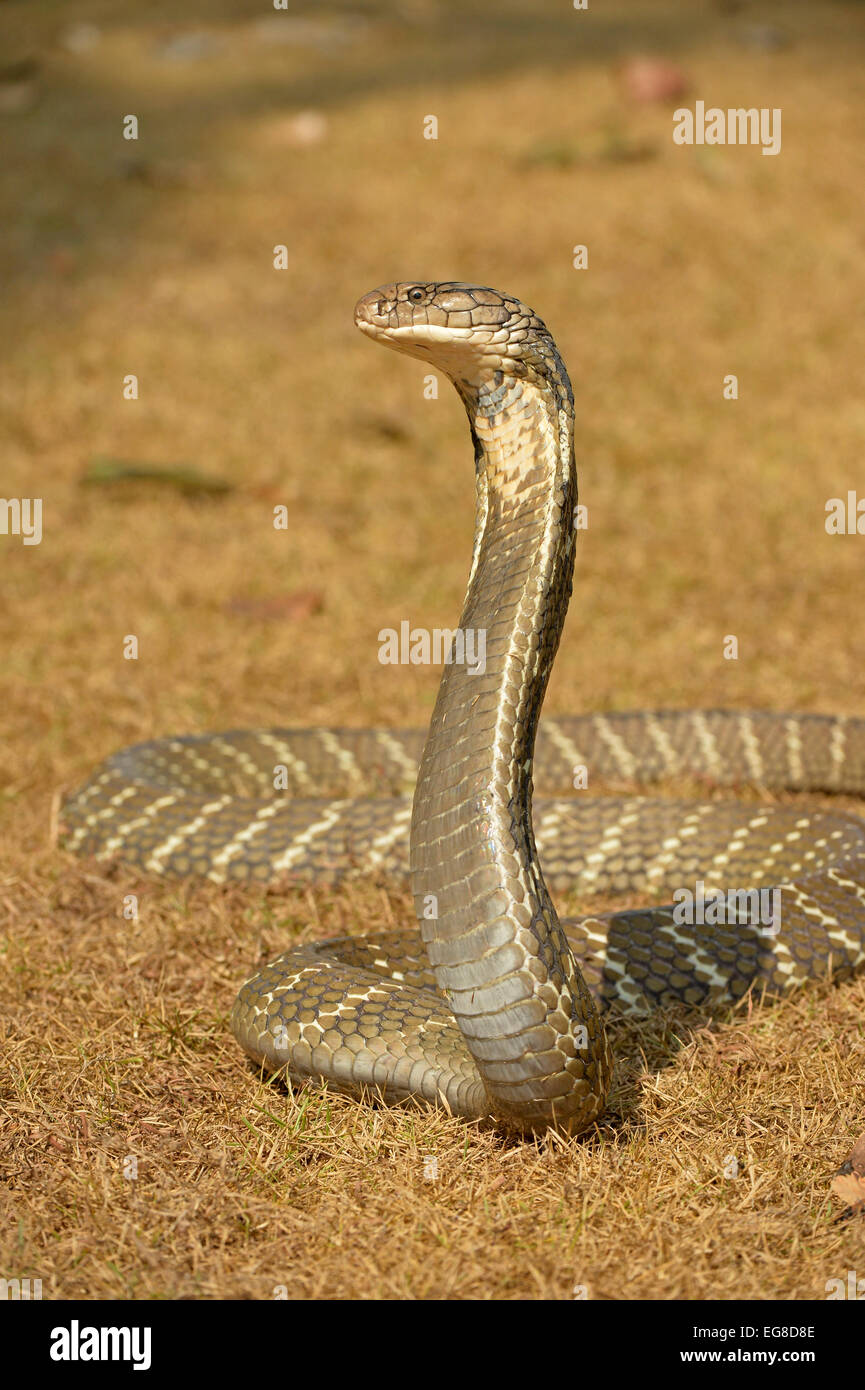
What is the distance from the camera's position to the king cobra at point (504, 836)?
3.03 m

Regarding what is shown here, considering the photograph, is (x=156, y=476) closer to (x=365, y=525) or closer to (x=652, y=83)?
(x=365, y=525)

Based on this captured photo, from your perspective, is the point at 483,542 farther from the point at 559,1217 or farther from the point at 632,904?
the point at 632,904

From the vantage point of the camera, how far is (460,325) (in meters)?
3.03

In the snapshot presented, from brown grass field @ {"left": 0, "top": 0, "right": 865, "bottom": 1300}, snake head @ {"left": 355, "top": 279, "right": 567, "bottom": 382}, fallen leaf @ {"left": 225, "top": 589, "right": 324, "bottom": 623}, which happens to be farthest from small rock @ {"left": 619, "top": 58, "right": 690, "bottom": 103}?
snake head @ {"left": 355, "top": 279, "right": 567, "bottom": 382}

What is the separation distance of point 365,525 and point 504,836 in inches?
282

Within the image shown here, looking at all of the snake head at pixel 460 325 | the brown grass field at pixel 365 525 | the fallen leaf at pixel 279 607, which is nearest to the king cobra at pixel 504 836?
the snake head at pixel 460 325

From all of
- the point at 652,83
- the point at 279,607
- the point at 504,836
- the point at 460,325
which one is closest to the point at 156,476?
→ the point at 279,607

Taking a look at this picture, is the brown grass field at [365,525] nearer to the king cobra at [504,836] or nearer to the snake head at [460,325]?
the king cobra at [504,836]

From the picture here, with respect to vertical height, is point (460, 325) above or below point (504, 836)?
above

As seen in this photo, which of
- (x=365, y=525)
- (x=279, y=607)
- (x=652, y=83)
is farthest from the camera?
(x=652, y=83)

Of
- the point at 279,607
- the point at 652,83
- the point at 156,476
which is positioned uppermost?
the point at 652,83

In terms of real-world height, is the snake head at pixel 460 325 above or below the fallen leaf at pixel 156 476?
below

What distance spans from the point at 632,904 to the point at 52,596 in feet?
15.7

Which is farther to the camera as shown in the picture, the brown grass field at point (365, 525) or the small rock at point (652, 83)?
the small rock at point (652, 83)
